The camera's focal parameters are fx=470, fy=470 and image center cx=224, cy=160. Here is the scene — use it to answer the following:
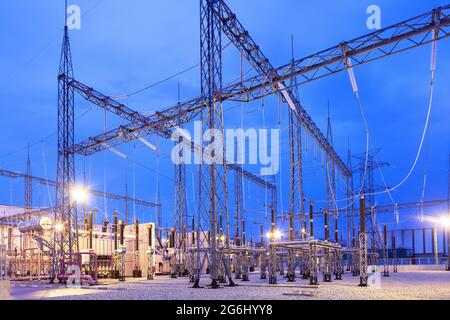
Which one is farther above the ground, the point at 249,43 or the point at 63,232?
the point at 249,43

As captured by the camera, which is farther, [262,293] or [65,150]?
[65,150]

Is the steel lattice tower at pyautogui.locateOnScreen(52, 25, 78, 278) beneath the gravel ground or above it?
above

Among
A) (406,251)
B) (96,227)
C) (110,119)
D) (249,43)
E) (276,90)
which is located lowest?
(406,251)

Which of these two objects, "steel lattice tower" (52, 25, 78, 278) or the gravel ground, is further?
"steel lattice tower" (52, 25, 78, 278)

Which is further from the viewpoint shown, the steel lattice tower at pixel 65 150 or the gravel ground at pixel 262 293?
the steel lattice tower at pixel 65 150

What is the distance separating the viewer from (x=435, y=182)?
72125 millimetres

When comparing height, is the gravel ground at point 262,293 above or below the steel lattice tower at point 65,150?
below

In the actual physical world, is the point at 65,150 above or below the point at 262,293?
above

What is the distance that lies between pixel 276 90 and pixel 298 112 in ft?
22.4

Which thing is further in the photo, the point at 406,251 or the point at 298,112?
the point at 406,251
